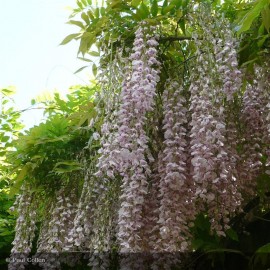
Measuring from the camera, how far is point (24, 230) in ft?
9.45

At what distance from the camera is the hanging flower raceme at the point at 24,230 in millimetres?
2854

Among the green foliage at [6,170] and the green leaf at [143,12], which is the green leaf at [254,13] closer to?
the green leaf at [143,12]

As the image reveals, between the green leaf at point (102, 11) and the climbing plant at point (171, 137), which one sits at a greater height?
the green leaf at point (102, 11)

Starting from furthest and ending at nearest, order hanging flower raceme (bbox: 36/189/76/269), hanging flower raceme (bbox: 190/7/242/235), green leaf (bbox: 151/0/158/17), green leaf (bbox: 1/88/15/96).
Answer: green leaf (bbox: 1/88/15/96), hanging flower raceme (bbox: 36/189/76/269), green leaf (bbox: 151/0/158/17), hanging flower raceme (bbox: 190/7/242/235)

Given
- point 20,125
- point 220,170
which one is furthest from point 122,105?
point 20,125

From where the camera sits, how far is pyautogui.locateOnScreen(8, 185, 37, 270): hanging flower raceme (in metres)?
2.85

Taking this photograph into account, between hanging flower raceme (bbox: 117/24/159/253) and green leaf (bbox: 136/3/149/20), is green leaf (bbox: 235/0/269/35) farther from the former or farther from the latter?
green leaf (bbox: 136/3/149/20)

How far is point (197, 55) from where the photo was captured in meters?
2.19

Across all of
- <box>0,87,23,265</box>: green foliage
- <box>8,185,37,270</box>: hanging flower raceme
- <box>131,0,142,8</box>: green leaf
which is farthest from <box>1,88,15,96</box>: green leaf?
<box>131,0,142,8</box>: green leaf

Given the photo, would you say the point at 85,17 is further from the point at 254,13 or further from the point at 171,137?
the point at 254,13

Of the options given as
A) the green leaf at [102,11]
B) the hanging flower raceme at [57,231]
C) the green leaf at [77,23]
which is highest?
the green leaf at [102,11]

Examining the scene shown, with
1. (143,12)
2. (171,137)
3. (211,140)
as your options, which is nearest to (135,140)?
(171,137)

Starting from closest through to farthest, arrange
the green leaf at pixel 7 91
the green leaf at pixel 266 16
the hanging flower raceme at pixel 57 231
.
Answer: the green leaf at pixel 266 16 → the hanging flower raceme at pixel 57 231 → the green leaf at pixel 7 91

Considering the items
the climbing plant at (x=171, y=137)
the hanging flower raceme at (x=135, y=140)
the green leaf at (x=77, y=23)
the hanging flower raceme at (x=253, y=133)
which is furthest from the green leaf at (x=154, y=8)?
the hanging flower raceme at (x=253, y=133)
